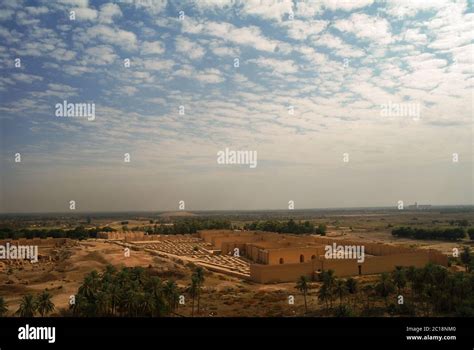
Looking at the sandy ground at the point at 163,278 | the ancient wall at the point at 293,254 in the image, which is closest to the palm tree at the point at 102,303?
the sandy ground at the point at 163,278

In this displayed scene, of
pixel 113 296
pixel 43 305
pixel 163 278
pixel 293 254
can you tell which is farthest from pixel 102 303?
pixel 293 254

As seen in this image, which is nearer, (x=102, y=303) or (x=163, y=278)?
(x=102, y=303)

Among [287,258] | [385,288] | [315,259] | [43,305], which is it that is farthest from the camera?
[287,258]

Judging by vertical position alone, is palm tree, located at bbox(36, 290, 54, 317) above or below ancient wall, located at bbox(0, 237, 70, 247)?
above

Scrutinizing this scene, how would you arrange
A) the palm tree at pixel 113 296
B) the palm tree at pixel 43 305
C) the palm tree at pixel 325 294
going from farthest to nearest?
the palm tree at pixel 325 294 → the palm tree at pixel 43 305 → the palm tree at pixel 113 296

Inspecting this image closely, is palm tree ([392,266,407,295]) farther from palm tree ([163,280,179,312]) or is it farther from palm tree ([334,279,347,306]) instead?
palm tree ([163,280,179,312])

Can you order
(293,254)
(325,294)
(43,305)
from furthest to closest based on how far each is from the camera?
(293,254) < (325,294) < (43,305)

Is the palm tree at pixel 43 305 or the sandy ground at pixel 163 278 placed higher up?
the palm tree at pixel 43 305

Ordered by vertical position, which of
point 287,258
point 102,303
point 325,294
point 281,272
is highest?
Answer: point 102,303

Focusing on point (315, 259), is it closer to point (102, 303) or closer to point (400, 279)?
point (400, 279)

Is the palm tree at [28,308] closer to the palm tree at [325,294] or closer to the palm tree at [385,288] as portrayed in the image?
the palm tree at [325,294]

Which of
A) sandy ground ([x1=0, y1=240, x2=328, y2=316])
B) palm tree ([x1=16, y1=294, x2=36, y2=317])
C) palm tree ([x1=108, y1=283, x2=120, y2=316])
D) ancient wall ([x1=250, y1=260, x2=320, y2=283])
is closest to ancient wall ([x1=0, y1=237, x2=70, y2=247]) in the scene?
sandy ground ([x1=0, y1=240, x2=328, y2=316])
